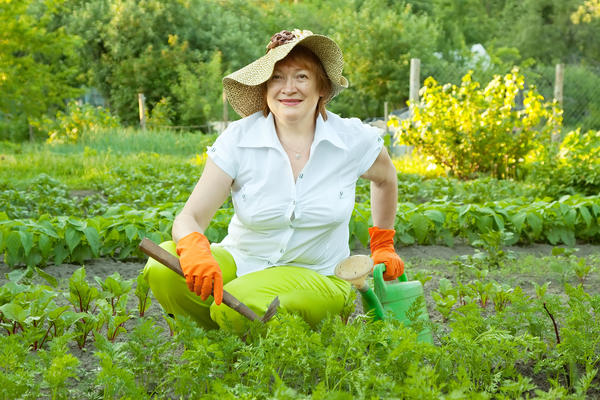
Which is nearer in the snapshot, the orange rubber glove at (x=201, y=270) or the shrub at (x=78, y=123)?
the orange rubber glove at (x=201, y=270)

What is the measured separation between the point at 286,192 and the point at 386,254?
1.80ft

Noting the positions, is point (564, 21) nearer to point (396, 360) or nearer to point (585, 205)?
point (585, 205)

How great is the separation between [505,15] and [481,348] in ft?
113

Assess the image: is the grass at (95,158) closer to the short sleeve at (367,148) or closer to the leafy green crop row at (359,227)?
the leafy green crop row at (359,227)

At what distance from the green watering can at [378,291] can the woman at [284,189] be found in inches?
5.8

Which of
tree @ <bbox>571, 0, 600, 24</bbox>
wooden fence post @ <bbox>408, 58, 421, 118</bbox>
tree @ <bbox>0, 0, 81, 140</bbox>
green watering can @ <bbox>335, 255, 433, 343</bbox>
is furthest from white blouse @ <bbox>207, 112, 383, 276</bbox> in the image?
tree @ <bbox>571, 0, 600, 24</bbox>

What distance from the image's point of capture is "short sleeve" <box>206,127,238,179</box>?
2.63m

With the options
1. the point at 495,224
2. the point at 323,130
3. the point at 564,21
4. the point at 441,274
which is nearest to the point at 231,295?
the point at 323,130

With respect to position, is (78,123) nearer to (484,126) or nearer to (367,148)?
(484,126)

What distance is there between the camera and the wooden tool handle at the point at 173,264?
2.26m

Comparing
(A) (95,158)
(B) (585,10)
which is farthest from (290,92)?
(B) (585,10)

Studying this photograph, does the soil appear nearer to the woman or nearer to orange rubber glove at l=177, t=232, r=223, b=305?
the woman

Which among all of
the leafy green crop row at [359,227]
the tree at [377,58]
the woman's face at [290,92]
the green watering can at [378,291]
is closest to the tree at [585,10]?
the tree at [377,58]

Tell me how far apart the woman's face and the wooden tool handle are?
28.0 inches
